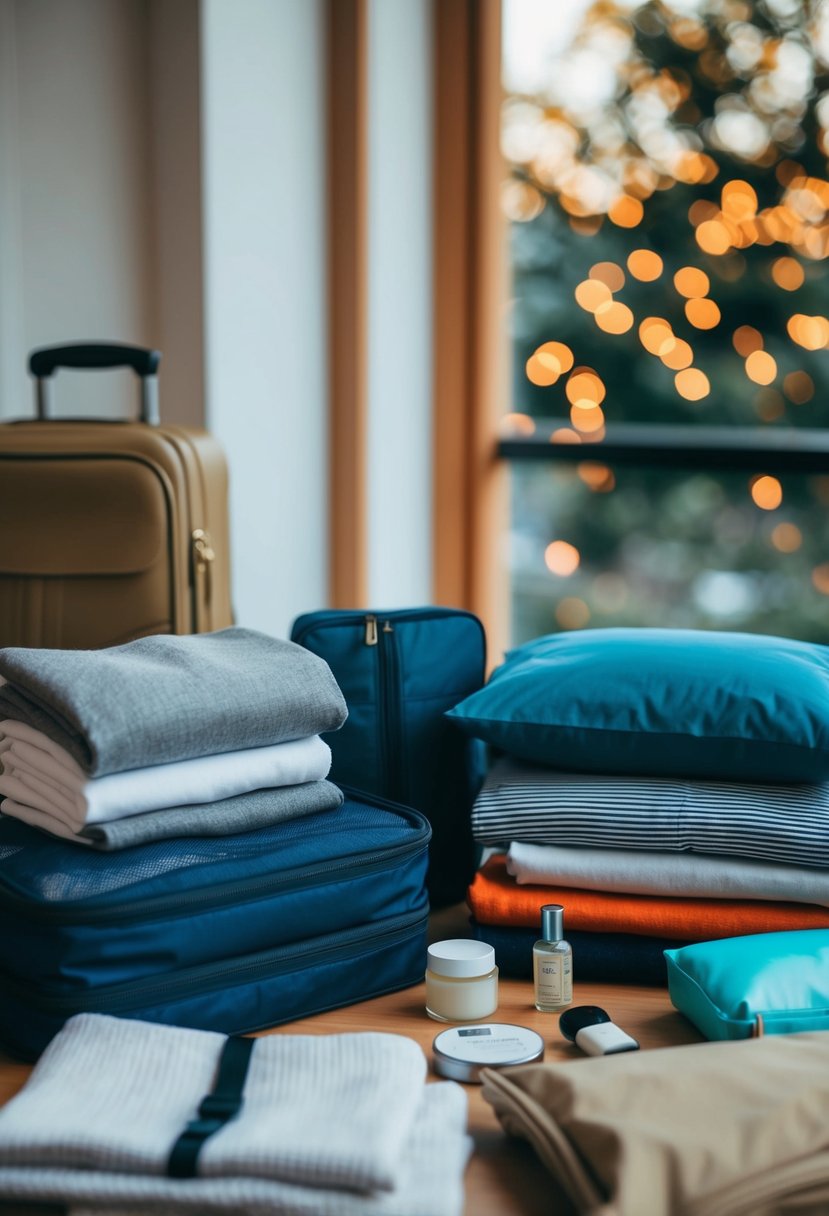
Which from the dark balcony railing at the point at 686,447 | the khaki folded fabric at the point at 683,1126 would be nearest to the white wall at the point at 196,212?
the dark balcony railing at the point at 686,447

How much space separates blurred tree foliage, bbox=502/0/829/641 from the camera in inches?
73.2

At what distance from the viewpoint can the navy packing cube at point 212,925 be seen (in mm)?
822

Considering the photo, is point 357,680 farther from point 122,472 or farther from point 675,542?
point 675,542

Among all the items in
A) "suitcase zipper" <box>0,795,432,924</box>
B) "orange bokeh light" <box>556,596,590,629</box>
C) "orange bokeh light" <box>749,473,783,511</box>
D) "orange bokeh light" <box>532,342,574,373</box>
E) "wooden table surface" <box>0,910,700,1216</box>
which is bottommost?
Answer: "wooden table surface" <box>0,910,700,1216</box>

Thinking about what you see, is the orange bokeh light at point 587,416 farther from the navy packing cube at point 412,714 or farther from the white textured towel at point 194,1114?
the white textured towel at point 194,1114

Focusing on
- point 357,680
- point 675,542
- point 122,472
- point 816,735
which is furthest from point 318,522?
point 816,735

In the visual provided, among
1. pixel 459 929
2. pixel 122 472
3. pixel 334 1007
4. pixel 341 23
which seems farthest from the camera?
pixel 341 23

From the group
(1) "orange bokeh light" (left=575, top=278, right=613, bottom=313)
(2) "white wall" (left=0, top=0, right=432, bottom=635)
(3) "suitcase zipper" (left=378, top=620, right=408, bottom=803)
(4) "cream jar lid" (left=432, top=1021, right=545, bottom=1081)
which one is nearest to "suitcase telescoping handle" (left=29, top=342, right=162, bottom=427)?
(2) "white wall" (left=0, top=0, right=432, bottom=635)

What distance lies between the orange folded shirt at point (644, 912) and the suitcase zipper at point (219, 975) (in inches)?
2.9

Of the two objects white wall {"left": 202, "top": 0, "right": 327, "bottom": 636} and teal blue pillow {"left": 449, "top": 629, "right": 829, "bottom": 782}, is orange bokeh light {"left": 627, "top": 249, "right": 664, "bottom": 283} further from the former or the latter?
teal blue pillow {"left": 449, "top": 629, "right": 829, "bottom": 782}

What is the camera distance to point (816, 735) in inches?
38.9

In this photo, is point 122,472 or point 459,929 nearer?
point 459,929

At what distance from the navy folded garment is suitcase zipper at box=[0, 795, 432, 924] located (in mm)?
113

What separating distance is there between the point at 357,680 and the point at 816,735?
1.37 ft
